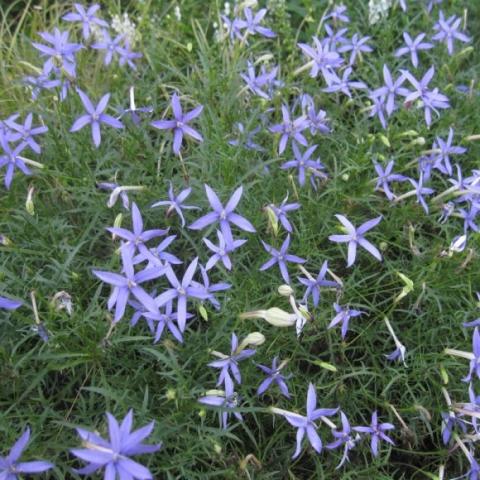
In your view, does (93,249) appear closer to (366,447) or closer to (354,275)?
(354,275)

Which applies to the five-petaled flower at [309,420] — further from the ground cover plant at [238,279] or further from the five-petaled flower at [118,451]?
the five-petaled flower at [118,451]

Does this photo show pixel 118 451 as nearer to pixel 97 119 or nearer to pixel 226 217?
pixel 226 217

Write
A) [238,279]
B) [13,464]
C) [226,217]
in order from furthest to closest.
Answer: [238,279], [226,217], [13,464]

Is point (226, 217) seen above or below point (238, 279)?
above

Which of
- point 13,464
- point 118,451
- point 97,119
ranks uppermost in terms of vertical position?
point 97,119

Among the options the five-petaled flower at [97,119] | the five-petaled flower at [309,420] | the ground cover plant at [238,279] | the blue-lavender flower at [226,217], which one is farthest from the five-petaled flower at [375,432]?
the five-petaled flower at [97,119]

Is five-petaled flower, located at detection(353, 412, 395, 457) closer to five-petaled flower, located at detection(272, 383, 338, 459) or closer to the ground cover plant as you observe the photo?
the ground cover plant

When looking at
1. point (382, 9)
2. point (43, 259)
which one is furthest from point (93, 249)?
point (382, 9)

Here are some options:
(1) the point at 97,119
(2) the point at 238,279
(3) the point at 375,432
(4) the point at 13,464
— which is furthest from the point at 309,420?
(1) the point at 97,119

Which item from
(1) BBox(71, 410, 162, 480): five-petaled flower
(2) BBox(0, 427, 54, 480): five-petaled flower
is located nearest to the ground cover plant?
(2) BBox(0, 427, 54, 480): five-petaled flower
